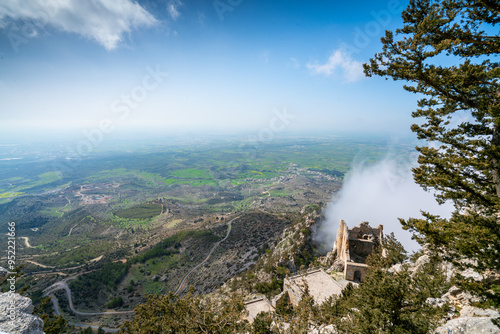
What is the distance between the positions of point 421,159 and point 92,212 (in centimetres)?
13621

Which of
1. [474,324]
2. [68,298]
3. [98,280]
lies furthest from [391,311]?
[98,280]

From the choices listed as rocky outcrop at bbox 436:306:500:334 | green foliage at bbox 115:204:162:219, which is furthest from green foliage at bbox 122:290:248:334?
green foliage at bbox 115:204:162:219

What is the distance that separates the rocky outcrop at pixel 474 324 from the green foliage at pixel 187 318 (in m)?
8.20

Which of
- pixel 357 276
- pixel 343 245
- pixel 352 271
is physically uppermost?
pixel 343 245

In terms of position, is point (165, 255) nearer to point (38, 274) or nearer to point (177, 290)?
point (177, 290)

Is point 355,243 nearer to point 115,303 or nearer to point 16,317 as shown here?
point 16,317

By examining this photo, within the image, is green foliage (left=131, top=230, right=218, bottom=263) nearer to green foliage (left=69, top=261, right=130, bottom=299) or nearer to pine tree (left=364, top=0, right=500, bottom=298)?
green foliage (left=69, top=261, right=130, bottom=299)

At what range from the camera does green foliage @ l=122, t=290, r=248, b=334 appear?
1004cm

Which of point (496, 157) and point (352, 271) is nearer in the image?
point (496, 157)

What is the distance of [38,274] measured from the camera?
50844mm

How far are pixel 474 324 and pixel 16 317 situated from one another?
13424mm

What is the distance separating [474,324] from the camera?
6.30 meters

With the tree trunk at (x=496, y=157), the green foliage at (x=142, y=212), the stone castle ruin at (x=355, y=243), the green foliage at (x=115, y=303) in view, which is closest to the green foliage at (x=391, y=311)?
the tree trunk at (x=496, y=157)

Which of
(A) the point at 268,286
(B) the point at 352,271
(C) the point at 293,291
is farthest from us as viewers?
(A) the point at 268,286
